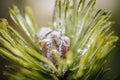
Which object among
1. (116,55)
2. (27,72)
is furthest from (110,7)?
(27,72)

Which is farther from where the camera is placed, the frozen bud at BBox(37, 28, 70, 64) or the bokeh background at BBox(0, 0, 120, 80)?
the bokeh background at BBox(0, 0, 120, 80)

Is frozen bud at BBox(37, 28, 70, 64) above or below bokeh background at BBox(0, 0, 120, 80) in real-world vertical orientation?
below

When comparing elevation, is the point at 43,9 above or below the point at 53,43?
above

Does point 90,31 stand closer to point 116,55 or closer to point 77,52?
point 77,52

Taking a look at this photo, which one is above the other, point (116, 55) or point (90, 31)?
point (116, 55)

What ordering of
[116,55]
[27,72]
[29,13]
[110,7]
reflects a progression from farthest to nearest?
[110,7] < [116,55] < [29,13] < [27,72]

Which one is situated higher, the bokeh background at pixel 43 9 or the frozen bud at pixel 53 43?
the bokeh background at pixel 43 9

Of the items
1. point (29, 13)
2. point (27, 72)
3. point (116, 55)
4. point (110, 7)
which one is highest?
point (110, 7)

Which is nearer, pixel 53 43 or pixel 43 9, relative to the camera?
pixel 53 43
